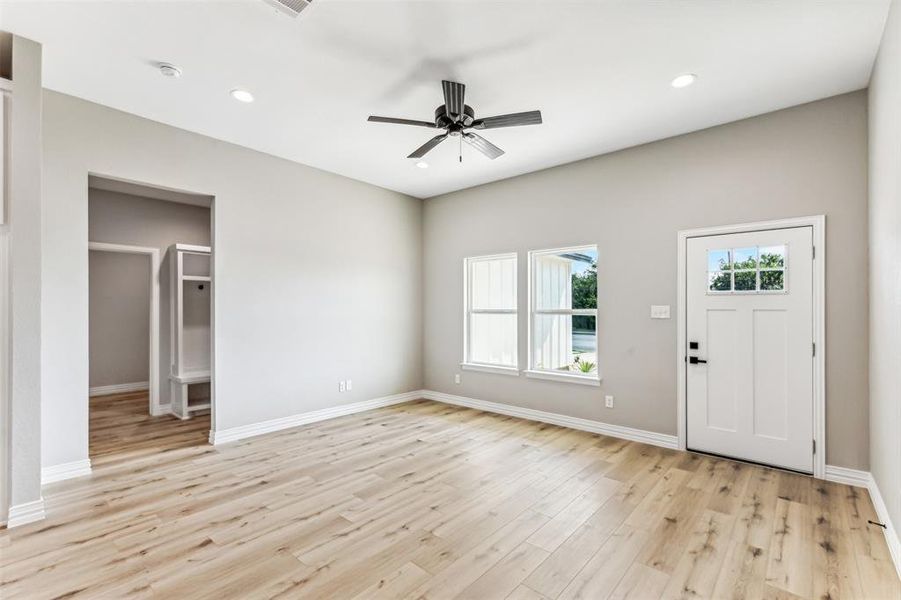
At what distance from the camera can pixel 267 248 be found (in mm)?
4473

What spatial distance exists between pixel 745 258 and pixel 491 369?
3.02 metres

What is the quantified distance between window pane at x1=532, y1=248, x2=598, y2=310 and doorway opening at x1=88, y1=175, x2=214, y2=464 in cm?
376

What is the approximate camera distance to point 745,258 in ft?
11.7

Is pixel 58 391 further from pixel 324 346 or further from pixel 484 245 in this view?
pixel 484 245

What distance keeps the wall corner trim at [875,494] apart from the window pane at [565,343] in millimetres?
2042

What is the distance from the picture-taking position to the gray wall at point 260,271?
3.23 m

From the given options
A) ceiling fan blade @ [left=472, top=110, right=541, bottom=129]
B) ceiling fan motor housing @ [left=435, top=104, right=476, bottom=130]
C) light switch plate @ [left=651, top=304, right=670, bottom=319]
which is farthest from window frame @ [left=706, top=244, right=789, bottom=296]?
ceiling fan motor housing @ [left=435, top=104, right=476, bottom=130]

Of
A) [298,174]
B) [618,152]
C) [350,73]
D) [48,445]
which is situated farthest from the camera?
[298,174]

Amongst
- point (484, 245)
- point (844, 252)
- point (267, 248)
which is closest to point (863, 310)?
point (844, 252)

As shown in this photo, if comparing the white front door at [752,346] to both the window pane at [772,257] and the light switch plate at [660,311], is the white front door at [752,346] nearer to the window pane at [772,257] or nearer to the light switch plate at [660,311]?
the window pane at [772,257]

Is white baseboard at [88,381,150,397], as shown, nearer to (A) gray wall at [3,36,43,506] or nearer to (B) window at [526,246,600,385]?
(A) gray wall at [3,36,43,506]

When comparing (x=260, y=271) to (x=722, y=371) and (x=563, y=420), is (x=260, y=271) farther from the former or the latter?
(x=722, y=371)

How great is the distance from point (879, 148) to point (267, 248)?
5.13m

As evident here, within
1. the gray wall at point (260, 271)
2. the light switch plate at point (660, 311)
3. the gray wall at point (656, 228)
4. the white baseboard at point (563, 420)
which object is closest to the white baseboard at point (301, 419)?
the gray wall at point (260, 271)
